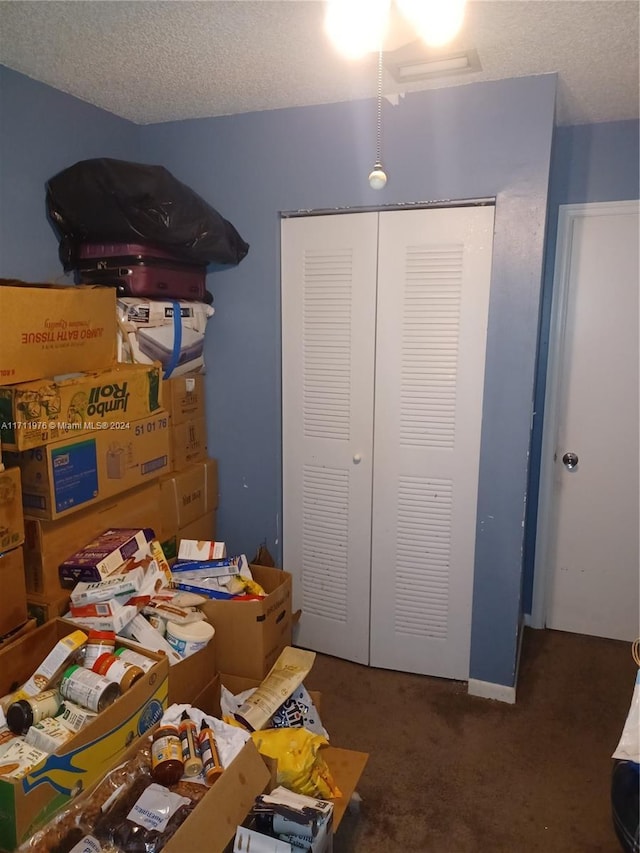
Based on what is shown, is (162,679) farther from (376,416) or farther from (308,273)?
(308,273)

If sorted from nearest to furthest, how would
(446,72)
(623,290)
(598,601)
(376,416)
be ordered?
(446,72), (376,416), (623,290), (598,601)

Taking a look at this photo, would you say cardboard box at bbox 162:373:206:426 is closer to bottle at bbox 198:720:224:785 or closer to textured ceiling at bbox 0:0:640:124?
textured ceiling at bbox 0:0:640:124

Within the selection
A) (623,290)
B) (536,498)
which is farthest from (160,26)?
(536,498)

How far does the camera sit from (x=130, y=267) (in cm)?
227

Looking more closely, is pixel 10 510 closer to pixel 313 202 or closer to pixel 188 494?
pixel 188 494

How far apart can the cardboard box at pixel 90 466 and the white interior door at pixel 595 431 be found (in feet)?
6.00

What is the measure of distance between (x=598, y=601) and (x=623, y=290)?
146 cm

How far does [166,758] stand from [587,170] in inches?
107

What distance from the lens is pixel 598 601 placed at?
9.71ft

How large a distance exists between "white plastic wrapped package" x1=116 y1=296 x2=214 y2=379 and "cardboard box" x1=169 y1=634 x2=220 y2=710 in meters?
1.07

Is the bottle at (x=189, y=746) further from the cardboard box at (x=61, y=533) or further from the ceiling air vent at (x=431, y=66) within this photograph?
the ceiling air vent at (x=431, y=66)

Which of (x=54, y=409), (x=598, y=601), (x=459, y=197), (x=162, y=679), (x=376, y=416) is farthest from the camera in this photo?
(x=598, y=601)

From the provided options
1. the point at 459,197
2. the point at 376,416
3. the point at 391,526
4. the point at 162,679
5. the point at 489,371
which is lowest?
the point at 162,679

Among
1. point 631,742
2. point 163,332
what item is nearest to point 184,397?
point 163,332
